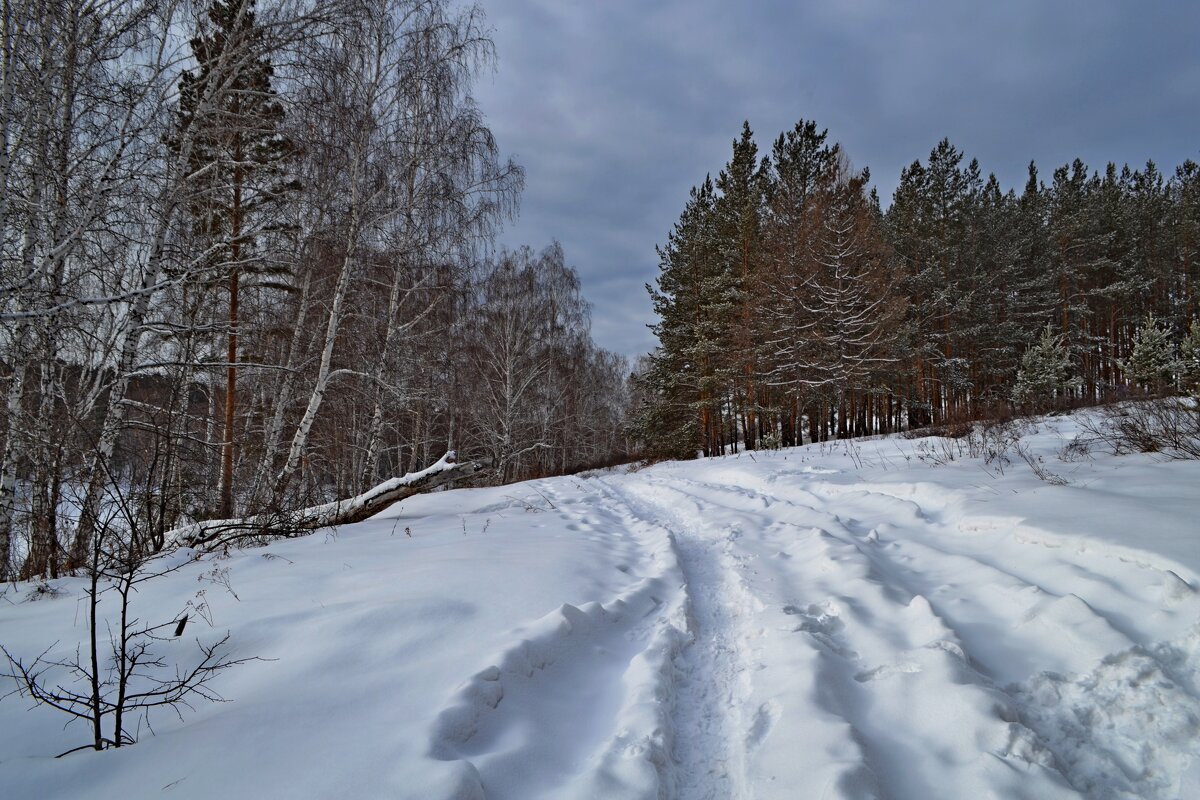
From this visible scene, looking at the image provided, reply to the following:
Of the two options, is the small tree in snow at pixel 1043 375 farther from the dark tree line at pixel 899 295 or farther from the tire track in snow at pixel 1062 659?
the tire track in snow at pixel 1062 659

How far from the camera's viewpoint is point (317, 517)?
20.6ft

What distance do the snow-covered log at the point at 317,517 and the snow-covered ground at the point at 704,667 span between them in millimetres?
1105

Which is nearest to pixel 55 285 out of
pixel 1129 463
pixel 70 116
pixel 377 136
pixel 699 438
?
pixel 70 116

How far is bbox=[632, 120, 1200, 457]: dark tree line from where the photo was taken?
15.1 metres

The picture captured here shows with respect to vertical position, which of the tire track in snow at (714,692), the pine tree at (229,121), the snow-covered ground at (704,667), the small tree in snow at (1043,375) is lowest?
the tire track in snow at (714,692)

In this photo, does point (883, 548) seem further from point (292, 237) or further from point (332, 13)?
point (292, 237)

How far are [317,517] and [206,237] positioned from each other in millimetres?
4128

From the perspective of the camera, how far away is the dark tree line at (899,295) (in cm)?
1512

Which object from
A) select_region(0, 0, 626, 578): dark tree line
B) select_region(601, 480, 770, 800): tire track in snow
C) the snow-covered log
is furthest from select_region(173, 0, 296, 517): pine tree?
select_region(601, 480, 770, 800): tire track in snow

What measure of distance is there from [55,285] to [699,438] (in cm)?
1779

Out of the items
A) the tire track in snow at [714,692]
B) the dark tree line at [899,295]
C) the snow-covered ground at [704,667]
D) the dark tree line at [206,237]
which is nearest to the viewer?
the snow-covered ground at [704,667]

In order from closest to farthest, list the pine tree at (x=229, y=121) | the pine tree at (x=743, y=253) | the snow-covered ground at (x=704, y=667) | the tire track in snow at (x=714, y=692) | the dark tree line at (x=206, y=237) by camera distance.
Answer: the snow-covered ground at (x=704, y=667), the tire track in snow at (x=714, y=692), the dark tree line at (x=206, y=237), the pine tree at (x=229, y=121), the pine tree at (x=743, y=253)

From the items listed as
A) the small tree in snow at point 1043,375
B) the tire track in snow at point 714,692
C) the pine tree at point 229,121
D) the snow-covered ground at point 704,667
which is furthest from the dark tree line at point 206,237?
the small tree in snow at point 1043,375

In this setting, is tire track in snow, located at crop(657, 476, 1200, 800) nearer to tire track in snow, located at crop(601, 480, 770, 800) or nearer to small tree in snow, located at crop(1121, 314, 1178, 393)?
tire track in snow, located at crop(601, 480, 770, 800)
